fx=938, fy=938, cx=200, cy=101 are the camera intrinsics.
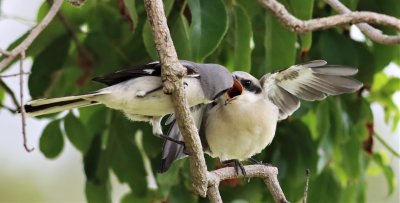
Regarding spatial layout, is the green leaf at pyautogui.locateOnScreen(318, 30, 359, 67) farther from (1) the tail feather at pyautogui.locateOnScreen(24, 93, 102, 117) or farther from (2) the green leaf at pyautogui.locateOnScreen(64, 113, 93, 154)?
(1) the tail feather at pyautogui.locateOnScreen(24, 93, 102, 117)

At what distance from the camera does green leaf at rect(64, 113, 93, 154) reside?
4328 millimetres

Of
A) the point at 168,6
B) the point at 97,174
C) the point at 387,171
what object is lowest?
the point at 387,171

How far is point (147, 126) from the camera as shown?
434 cm

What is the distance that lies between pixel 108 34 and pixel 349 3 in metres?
1.22

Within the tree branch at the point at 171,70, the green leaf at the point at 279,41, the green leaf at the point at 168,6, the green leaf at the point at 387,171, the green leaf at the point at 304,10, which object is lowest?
the green leaf at the point at 387,171

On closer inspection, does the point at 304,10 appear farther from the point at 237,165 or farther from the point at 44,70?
the point at 44,70

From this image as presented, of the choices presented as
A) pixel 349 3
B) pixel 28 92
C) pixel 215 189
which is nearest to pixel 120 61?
pixel 28 92

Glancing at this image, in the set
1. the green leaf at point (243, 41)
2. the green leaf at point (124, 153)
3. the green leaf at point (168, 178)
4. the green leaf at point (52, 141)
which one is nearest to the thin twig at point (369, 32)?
the green leaf at point (243, 41)

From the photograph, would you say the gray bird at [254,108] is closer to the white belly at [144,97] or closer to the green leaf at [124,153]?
the green leaf at [124,153]

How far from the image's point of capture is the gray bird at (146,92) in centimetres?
305

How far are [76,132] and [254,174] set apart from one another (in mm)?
1374

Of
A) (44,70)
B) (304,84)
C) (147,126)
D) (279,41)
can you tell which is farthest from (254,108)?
(44,70)

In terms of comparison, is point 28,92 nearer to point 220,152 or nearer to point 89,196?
point 89,196

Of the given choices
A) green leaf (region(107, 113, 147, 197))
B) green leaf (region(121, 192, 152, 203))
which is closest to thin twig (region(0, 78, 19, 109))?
green leaf (region(107, 113, 147, 197))
